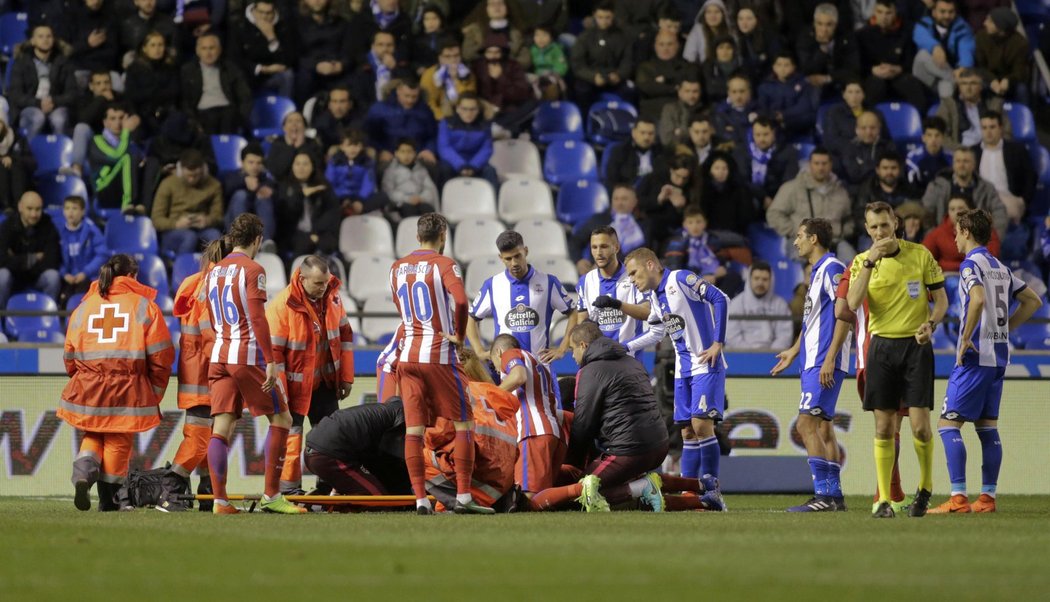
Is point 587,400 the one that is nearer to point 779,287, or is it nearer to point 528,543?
point 528,543

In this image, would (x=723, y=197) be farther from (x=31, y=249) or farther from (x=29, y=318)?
(x=29, y=318)

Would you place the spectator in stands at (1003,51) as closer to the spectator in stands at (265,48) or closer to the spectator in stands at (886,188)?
the spectator in stands at (886,188)

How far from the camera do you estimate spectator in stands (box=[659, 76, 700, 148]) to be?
19.8 m

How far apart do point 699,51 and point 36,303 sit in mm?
9104

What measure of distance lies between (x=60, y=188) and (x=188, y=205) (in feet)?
5.72

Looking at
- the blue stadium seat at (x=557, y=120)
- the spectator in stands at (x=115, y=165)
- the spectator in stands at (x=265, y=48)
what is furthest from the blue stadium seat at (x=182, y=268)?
the blue stadium seat at (x=557, y=120)

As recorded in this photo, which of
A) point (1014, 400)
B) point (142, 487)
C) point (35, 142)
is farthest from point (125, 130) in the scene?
point (1014, 400)

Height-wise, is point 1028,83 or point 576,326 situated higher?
point 1028,83

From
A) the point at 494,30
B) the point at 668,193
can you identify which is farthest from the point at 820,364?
the point at 494,30

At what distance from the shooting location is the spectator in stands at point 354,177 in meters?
18.5

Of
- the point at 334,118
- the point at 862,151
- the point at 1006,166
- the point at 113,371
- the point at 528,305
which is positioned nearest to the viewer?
the point at 113,371

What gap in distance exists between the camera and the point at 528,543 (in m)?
8.34

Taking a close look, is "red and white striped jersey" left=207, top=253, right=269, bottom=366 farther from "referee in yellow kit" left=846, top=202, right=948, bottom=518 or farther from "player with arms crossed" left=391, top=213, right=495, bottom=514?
"referee in yellow kit" left=846, top=202, right=948, bottom=518

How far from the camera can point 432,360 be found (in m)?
11.0
